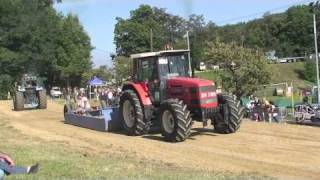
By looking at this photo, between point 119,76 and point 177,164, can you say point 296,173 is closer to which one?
point 177,164

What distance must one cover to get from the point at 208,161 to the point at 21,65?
2416 inches

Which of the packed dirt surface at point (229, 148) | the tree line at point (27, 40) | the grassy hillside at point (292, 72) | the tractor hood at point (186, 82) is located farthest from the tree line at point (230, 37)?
the tractor hood at point (186, 82)

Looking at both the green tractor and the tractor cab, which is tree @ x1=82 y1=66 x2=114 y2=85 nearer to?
the green tractor

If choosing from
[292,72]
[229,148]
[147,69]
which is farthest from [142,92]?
[292,72]

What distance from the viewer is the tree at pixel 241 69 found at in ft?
174

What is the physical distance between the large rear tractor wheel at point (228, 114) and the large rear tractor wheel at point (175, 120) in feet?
5.01

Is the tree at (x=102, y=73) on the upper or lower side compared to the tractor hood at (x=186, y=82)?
upper

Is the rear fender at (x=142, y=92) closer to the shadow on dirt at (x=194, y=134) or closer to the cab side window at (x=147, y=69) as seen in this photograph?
the cab side window at (x=147, y=69)

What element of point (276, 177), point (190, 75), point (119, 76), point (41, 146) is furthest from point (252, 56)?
point (276, 177)

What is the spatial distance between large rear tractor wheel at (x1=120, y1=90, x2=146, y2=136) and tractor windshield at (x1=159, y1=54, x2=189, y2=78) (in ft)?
4.04

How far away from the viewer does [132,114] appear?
19.8 meters

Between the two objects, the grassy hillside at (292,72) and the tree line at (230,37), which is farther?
the grassy hillside at (292,72)

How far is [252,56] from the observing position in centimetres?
5588

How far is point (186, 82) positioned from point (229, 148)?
285 cm
